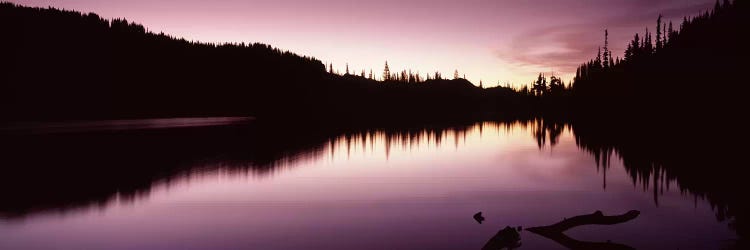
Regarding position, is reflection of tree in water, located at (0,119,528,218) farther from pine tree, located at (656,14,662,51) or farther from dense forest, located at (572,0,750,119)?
pine tree, located at (656,14,662,51)

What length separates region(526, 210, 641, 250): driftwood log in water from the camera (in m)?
15.2

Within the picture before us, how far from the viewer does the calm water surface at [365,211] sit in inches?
691

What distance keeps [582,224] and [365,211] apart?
33.9 ft

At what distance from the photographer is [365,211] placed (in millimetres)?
22797

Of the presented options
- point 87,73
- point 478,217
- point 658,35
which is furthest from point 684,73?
point 87,73

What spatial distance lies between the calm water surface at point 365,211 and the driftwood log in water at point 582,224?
2.09 feet

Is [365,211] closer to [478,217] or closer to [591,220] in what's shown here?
[478,217]

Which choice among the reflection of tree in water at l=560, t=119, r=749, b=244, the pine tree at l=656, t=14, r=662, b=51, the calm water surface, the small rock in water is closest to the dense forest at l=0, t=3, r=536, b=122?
the calm water surface

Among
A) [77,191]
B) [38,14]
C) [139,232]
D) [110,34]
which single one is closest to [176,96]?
[110,34]

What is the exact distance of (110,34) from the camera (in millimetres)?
184375

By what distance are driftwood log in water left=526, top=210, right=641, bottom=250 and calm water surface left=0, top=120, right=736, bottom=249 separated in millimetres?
638

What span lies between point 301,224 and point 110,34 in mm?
198886

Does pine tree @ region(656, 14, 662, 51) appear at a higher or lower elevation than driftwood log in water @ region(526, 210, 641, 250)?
higher

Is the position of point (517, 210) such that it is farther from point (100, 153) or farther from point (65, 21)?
point (65, 21)
